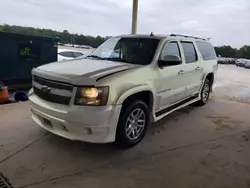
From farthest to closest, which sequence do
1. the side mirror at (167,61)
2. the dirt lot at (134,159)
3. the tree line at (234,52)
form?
the tree line at (234,52)
the side mirror at (167,61)
the dirt lot at (134,159)

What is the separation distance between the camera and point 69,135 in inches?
130

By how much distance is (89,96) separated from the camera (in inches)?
124

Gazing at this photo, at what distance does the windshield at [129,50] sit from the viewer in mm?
4195

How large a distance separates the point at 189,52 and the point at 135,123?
7.82ft

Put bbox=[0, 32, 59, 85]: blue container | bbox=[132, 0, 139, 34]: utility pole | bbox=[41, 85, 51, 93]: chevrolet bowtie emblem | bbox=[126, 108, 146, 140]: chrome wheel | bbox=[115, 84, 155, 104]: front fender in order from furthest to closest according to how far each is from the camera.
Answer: bbox=[0, 32, 59, 85]: blue container → bbox=[132, 0, 139, 34]: utility pole → bbox=[126, 108, 146, 140]: chrome wheel → bbox=[41, 85, 51, 93]: chevrolet bowtie emblem → bbox=[115, 84, 155, 104]: front fender

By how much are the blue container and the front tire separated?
6.28 meters

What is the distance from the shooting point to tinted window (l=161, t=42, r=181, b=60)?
4.34 meters

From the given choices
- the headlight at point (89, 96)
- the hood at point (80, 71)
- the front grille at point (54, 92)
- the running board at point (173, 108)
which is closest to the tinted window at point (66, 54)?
the running board at point (173, 108)

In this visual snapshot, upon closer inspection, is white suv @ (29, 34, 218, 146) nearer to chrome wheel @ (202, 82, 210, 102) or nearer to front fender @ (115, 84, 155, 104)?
front fender @ (115, 84, 155, 104)

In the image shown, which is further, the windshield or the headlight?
the windshield

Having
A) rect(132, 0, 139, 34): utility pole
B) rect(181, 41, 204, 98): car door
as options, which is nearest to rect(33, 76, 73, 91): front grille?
rect(181, 41, 204, 98): car door

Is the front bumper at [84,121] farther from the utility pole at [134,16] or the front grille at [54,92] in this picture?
the utility pole at [134,16]

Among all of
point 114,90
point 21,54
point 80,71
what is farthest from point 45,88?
point 21,54

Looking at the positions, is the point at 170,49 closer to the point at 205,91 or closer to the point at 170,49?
the point at 170,49
